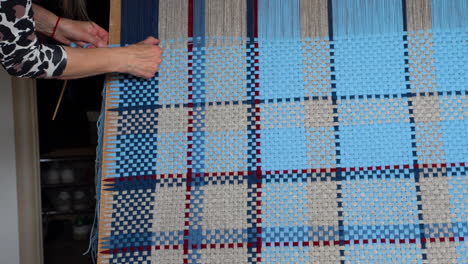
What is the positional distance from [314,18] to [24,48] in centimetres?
76

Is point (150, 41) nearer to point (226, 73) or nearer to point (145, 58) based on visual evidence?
point (145, 58)

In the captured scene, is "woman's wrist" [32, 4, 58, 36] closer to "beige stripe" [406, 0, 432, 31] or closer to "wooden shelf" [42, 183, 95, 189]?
"beige stripe" [406, 0, 432, 31]

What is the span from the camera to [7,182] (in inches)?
102

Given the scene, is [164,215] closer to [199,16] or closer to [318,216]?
[318,216]

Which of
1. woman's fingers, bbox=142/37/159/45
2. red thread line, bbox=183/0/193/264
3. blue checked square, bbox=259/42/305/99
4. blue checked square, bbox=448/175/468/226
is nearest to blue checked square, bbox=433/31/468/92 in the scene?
blue checked square, bbox=448/175/468/226

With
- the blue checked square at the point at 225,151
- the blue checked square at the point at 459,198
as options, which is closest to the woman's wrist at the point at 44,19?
the blue checked square at the point at 225,151

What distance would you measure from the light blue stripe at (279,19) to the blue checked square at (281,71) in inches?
1.1

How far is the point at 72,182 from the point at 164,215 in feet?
8.18

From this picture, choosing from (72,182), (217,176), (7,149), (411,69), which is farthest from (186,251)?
(72,182)

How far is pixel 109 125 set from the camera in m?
1.34

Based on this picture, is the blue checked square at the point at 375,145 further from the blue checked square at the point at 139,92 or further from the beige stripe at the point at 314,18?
the blue checked square at the point at 139,92

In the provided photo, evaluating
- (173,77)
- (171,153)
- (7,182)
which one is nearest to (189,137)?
(171,153)

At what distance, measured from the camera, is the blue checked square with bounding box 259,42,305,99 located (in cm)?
133

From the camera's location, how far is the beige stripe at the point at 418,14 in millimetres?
1334
